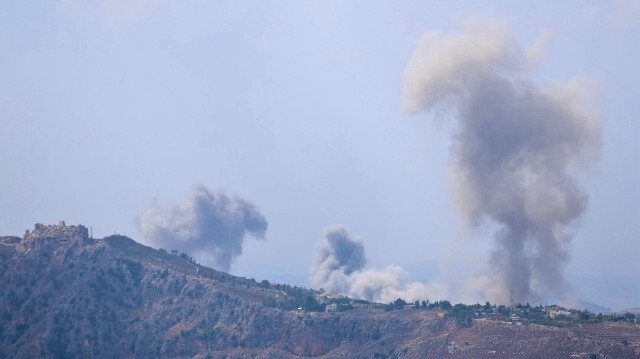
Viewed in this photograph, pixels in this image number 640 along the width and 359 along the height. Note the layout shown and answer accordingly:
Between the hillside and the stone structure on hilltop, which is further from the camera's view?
the stone structure on hilltop

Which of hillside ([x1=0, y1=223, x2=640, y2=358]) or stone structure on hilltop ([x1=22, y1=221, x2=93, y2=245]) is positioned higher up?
stone structure on hilltop ([x1=22, y1=221, x2=93, y2=245])

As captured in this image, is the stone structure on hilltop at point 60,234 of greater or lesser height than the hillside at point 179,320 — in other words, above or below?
above

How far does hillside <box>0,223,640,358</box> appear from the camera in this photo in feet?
359

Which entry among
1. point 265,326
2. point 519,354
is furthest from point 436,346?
point 265,326

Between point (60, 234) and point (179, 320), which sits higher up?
point (60, 234)

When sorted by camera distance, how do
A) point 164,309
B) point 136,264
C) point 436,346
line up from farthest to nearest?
point 136,264
point 164,309
point 436,346

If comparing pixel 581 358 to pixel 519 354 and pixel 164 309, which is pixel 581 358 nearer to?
pixel 519 354

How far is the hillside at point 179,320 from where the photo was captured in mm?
109562

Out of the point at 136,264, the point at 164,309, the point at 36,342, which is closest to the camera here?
the point at 36,342

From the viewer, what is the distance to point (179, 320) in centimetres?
12812

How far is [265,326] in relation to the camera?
123562mm

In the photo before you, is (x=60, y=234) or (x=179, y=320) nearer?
(x=179, y=320)

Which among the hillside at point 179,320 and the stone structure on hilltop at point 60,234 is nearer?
the hillside at point 179,320

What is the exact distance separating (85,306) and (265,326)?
29436mm
